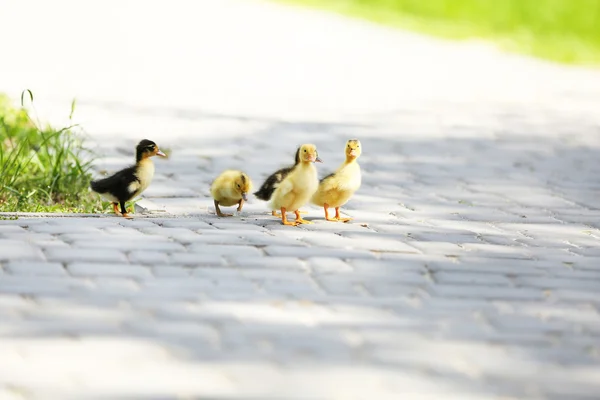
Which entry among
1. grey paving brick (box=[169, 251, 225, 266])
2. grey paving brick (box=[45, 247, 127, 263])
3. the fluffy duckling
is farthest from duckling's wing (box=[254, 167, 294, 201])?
grey paving brick (box=[45, 247, 127, 263])

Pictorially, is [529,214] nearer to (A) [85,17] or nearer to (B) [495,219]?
(B) [495,219]

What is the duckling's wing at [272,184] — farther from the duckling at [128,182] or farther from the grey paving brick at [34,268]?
the grey paving brick at [34,268]

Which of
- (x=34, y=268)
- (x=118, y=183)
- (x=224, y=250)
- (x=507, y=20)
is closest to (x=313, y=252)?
(x=224, y=250)

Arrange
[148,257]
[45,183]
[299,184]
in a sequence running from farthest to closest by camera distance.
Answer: [45,183]
[299,184]
[148,257]

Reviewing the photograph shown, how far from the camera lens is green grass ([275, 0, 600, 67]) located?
22266 mm

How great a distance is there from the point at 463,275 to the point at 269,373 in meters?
1.88

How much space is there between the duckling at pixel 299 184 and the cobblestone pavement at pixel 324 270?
22 cm

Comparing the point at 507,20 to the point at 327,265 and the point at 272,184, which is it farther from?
the point at 327,265

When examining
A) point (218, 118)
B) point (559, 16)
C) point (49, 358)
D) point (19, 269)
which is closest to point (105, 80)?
point (218, 118)

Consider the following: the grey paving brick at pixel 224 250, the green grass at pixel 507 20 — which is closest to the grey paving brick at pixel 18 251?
the grey paving brick at pixel 224 250

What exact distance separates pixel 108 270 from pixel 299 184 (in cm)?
158

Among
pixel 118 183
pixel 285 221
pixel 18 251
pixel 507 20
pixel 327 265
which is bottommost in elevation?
pixel 18 251

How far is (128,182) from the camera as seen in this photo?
7.31 meters

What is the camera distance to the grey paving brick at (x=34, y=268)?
571 centimetres
